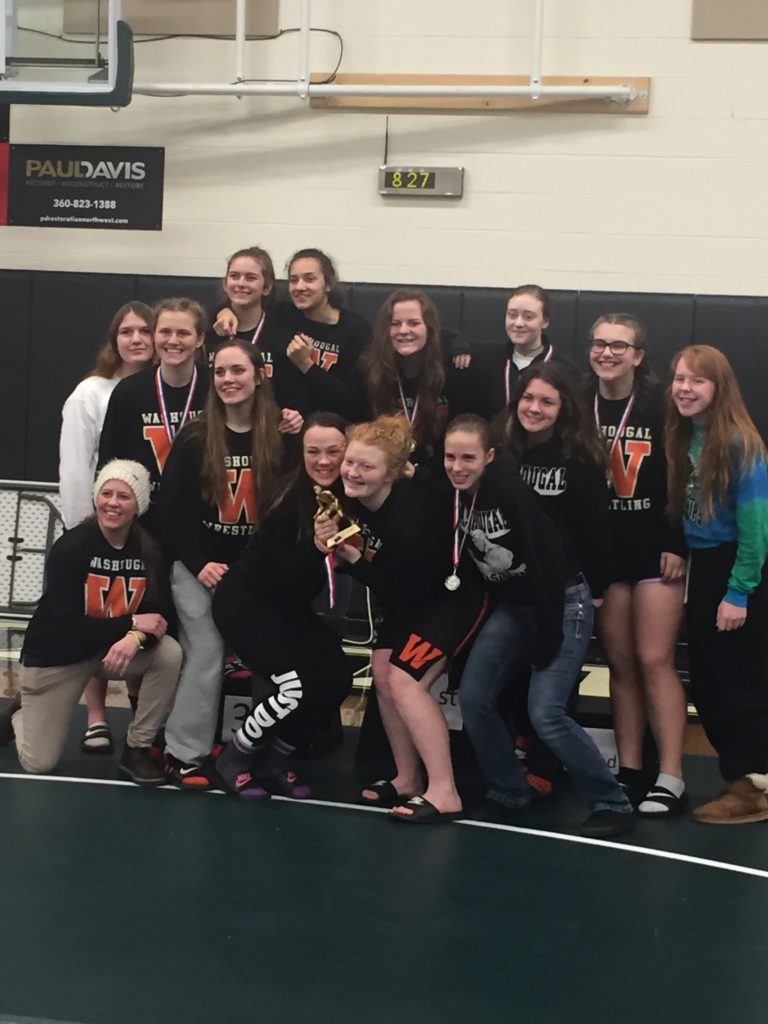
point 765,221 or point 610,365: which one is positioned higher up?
point 765,221

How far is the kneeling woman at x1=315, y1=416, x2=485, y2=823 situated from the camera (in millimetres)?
4586

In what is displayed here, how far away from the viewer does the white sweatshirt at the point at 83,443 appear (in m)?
5.40

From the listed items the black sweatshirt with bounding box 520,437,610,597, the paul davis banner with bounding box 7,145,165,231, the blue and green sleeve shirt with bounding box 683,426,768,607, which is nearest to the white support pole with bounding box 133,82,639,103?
the paul davis banner with bounding box 7,145,165,231

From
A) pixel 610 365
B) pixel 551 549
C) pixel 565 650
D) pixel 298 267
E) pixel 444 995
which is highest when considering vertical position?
pixel 298 267

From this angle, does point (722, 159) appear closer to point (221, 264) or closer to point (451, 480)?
point (221, 264)

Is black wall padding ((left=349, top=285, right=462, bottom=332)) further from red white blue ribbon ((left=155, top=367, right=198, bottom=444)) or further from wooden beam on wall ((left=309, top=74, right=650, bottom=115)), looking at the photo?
red white blue ribbon ((left=155, top=367, right=198, bottom=444))

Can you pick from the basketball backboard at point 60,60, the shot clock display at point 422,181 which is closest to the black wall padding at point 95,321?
the shot clock display at point 422,181

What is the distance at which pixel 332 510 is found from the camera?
15.3ft

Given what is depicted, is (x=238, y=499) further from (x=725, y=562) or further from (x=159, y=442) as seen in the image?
(x=725, y=562)

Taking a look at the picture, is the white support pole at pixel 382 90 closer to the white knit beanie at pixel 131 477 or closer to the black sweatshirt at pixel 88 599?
the white knit beanie at pixel 131 477

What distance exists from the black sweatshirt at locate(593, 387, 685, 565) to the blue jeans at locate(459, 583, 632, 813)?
0.27 meters

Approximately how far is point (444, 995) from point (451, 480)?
1.80 metres

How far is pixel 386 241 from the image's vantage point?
→ 8.12 metres

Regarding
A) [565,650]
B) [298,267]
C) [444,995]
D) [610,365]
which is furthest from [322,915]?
[298,267]
